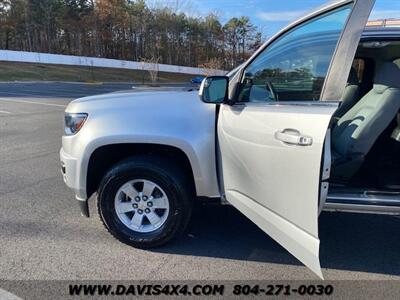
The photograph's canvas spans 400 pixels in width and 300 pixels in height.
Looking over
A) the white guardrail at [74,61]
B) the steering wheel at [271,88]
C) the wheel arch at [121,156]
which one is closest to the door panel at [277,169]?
the steering wheel at [271,88]

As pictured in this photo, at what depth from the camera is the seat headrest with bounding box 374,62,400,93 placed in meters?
3.39

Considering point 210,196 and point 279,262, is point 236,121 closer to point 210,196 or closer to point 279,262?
point 210,196

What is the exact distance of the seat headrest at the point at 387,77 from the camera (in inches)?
133

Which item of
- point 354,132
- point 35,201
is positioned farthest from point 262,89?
point 35,201

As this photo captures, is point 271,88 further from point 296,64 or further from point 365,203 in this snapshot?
point 365,203

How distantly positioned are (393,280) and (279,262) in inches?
33.7

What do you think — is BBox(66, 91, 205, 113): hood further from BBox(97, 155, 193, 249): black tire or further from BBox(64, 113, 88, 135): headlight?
BBox(97, 155, 193, 249): black tire

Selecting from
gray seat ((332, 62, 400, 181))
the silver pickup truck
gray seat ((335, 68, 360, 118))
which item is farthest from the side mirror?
gray seat ((335, 68, 360, 118))

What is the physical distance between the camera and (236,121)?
316cm

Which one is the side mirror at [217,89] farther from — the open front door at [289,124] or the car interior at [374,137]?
the car interior at [374,137]

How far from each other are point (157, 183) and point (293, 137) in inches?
50.3

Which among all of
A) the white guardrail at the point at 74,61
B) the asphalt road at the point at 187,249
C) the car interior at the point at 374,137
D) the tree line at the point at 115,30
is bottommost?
the asphalt road at the point at 187,249

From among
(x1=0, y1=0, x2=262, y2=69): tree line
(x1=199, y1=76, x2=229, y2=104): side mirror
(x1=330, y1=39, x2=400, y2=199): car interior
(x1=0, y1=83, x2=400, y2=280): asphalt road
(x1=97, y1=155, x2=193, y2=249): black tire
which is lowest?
(x1=0, y1=83, x2=400, y2=280): asphalt road

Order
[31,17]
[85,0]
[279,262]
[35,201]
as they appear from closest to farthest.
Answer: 1. [279,262]
2. [35,201]
3. [31,17]
4. [85,0]
